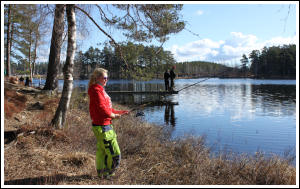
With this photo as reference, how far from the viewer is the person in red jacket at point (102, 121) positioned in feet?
10.9

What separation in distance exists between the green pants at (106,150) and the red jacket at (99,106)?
109 mm

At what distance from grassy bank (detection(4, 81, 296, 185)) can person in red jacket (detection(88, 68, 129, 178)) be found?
0.31 m

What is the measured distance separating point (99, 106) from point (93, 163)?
1505 mm

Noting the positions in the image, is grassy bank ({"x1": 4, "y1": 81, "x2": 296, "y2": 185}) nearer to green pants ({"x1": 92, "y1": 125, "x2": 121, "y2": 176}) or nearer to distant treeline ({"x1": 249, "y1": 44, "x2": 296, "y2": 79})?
green pants ({"x1": 92, "y1": 125, "x2": 121, "y2": 176})

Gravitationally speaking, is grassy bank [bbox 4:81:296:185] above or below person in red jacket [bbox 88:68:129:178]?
A: below

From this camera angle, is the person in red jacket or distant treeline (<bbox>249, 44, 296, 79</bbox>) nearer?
the person in red jacket

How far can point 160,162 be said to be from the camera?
16.7 feet

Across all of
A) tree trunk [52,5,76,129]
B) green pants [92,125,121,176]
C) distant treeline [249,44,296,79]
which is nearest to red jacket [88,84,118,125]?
green pants [92,125,121,176]

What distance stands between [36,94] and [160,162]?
677 centimetres

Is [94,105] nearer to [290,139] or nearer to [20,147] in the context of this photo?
[20,147]

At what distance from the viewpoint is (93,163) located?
4277 mm

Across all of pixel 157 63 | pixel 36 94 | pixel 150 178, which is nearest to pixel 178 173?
pixel 150 178

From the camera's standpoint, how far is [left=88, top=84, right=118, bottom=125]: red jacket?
130 inches

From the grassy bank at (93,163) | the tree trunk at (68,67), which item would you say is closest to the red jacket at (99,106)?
the grassy bank at (93,163)
